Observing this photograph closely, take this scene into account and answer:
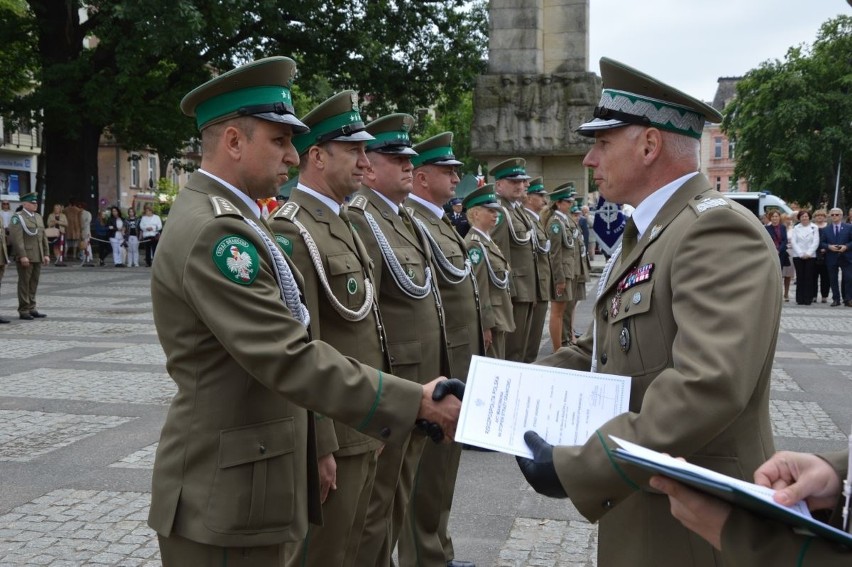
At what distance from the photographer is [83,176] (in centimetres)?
2902

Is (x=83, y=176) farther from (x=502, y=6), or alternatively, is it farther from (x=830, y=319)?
(x=830, y=319)

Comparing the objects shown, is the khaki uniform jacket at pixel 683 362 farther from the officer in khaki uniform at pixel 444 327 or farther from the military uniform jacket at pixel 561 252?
the military uniform jacket at pixel 561 252

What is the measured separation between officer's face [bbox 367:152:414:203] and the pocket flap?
90.2 inches

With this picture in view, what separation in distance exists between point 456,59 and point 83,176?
11.9 metres

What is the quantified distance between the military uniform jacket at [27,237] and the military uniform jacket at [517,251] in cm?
942

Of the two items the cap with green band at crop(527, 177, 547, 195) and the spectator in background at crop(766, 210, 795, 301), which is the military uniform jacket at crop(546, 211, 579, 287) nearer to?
the cap with green band at crop(527, 177, 547, 195)

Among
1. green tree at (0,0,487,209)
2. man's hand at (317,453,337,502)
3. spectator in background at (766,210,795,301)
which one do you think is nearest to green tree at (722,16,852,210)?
green tree at (0,0,487,209)

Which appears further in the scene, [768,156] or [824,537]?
[768,156]

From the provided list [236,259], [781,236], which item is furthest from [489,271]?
[781,236]

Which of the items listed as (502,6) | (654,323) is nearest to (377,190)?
(654,323)

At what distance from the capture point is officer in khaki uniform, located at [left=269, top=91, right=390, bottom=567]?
11.9 ft

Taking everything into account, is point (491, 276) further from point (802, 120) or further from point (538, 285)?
point (802, 120)

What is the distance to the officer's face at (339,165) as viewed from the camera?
13.7 ft

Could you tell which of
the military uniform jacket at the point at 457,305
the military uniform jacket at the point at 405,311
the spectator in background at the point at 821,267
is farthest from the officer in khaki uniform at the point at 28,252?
the spectator in background at the point at 821,267
